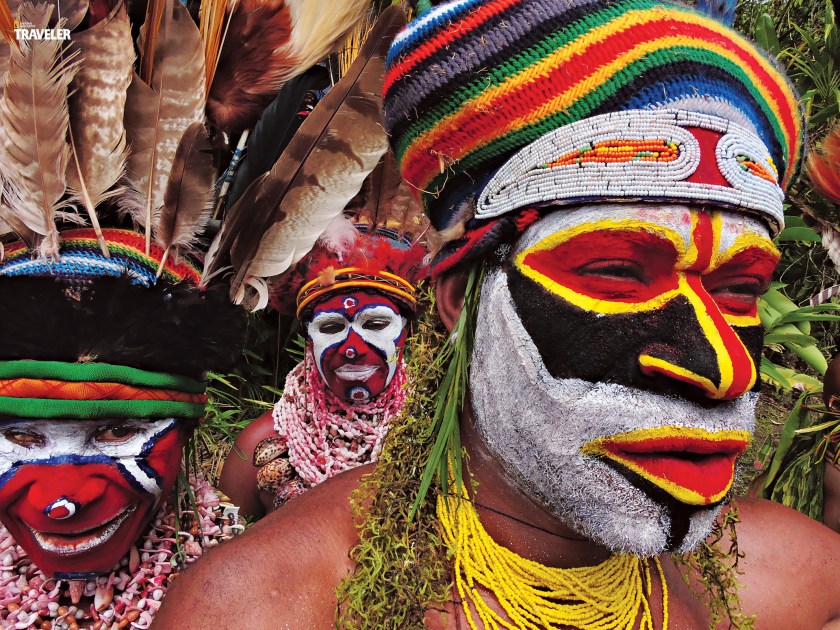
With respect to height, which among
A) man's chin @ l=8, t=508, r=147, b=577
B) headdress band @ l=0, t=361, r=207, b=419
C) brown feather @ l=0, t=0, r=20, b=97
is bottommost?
man's chin @ l=8, t=508, r=147, b=577

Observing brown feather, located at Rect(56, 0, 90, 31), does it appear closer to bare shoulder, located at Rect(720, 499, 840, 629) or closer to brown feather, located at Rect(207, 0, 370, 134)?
brown feather, located at Rect(207, 0, 370, 134)

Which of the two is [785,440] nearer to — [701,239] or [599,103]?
[701,239]

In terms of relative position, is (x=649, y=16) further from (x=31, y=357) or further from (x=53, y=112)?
(x=31, y=357)

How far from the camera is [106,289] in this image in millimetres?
2061

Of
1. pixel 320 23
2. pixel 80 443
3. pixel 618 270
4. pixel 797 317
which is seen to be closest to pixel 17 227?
pixel 80 443

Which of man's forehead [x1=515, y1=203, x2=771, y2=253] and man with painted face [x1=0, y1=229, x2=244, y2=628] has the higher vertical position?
man's forehead [x1=515, y1=203, x2=771, y2=253]

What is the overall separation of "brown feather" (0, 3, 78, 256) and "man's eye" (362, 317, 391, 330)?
8.69 ft

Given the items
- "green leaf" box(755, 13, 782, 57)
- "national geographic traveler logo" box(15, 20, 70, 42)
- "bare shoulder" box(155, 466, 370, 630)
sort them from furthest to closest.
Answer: "green leaf" box(755, 13, 782, 57), "national geographic traveler logo" box(15, 20, 70, 42), "bare shoulder" box(155, 466, 370, 630)

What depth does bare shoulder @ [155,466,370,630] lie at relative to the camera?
1.69m

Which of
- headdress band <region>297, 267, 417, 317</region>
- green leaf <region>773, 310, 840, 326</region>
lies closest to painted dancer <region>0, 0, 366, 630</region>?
headdress band <region>297, 267, 417, 317</region>

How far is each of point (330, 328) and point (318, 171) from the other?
238cm

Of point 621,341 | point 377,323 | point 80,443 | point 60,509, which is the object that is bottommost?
point 377,323

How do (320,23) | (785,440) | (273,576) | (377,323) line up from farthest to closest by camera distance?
1. (377,323)
2. (785,440)
3. (320,23)
4. (273,576)

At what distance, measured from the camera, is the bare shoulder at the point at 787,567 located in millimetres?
2162
